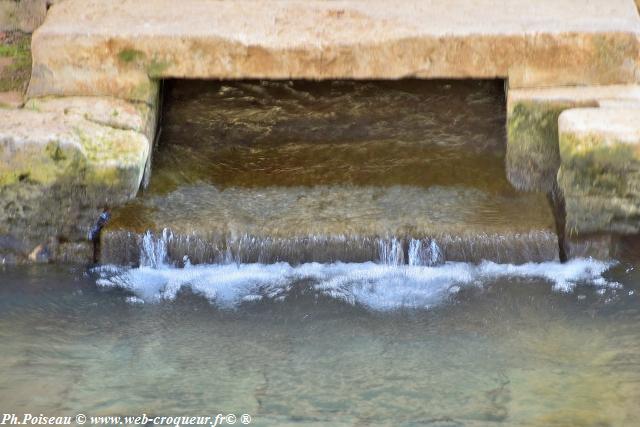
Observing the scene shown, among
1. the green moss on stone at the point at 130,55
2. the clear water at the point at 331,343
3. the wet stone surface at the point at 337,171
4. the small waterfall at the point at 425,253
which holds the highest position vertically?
the green moss on stone at the point at 130,55

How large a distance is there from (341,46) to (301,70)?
0.24m

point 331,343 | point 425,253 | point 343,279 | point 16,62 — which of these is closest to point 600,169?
point 425,253

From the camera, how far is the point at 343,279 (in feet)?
15.6

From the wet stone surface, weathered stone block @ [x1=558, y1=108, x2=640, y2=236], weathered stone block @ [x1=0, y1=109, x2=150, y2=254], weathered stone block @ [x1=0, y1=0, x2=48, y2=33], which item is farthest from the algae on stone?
weathered stone block @ [x1=558, y1=108, x2=640, y2=236]

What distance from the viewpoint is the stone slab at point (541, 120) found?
16.4ft

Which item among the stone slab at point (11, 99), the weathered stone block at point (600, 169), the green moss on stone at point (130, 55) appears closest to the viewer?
the weathered stone block at point (600, 169)

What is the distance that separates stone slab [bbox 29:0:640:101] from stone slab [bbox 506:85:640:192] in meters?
0.09

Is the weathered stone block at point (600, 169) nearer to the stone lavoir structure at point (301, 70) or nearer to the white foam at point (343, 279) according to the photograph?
the stone lavoir structure at point (301, 70)

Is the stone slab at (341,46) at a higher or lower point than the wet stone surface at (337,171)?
higher

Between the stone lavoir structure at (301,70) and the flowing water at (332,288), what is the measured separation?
250 millimetres

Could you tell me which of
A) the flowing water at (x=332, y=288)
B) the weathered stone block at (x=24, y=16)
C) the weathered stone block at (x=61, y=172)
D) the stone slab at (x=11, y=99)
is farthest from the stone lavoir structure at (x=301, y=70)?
the weathered stone block at (x=24, y=16)

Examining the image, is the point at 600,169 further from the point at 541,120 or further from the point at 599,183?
the point at 541,120

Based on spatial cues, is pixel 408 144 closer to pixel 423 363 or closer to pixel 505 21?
pixel 505 21

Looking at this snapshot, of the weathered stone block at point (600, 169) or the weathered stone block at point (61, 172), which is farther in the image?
the weathered stone block at point (61, 172)
